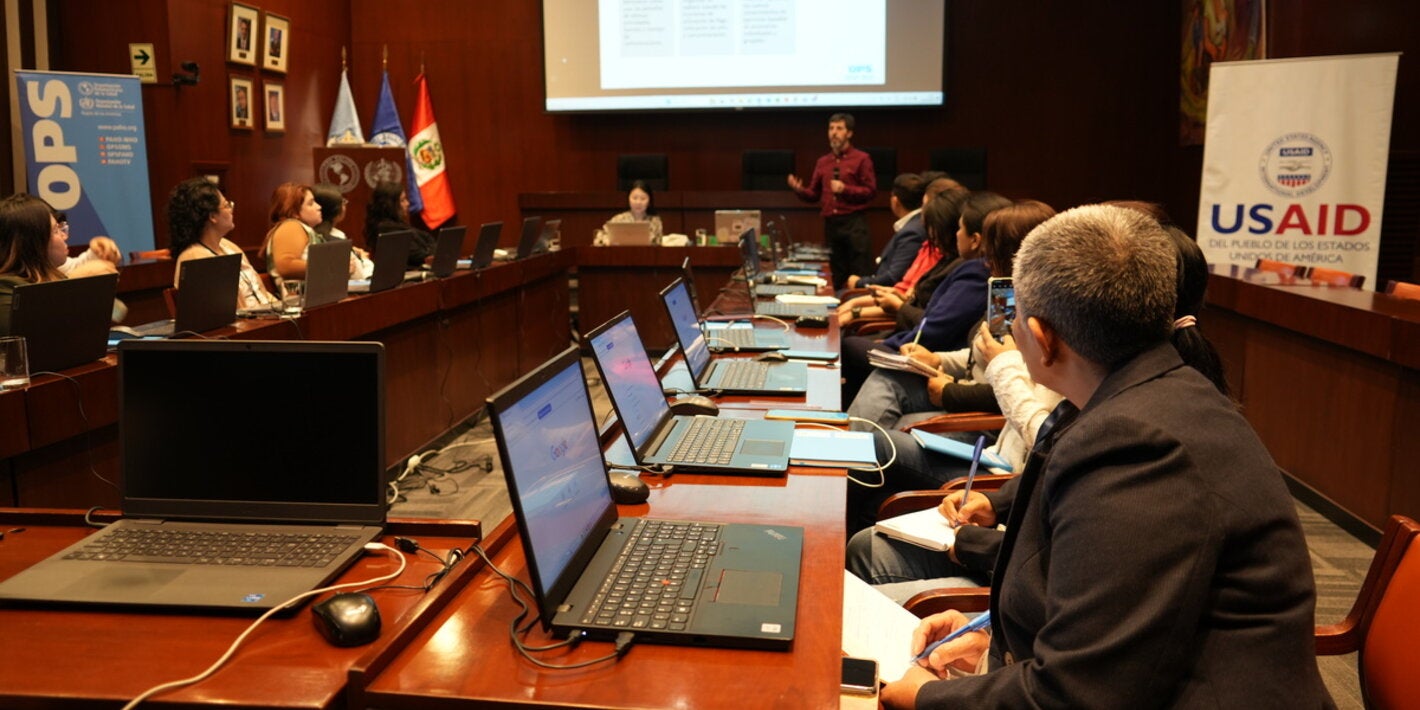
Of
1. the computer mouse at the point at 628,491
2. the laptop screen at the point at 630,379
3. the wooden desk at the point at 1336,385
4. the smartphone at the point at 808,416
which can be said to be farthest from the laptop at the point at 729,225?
the computer mouse at the point at 628,491

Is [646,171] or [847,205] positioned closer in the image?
[847,205]

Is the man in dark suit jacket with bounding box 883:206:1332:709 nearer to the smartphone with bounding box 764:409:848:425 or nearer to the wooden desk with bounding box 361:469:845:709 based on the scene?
the wooden desk with bounding box 361:469:845:709

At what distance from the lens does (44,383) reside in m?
2.51

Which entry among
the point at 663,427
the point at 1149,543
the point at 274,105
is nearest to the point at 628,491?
the point at 663,427

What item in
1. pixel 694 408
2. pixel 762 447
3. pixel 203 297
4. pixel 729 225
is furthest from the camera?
pixel 729 225

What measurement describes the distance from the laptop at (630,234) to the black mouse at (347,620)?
5.97m

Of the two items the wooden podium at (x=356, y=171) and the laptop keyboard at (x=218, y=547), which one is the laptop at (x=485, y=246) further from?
the laptop keyboard at (x=218, y=547)

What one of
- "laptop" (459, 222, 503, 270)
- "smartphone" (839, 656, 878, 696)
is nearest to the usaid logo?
"laptop" (459, 222, 503, 270)

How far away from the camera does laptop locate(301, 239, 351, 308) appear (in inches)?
148

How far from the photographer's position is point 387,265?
14.4 feet

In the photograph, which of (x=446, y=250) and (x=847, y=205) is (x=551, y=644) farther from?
(x=847, y=205)

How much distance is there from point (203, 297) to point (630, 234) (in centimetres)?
423

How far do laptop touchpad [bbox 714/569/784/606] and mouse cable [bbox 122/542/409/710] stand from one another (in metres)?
0.46

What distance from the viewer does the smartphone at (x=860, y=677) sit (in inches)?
47.9
